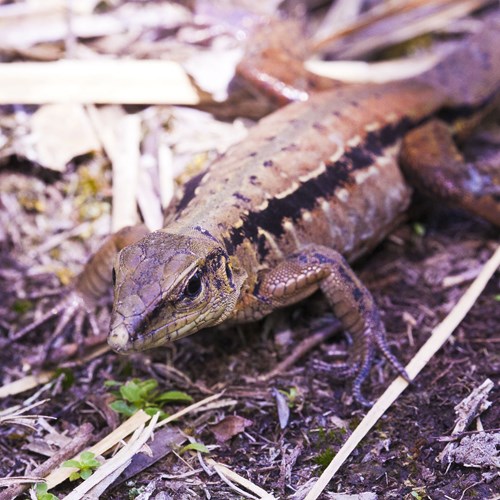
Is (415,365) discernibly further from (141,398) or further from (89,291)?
(89,291)

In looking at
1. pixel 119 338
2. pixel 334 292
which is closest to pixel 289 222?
pixel 334 292

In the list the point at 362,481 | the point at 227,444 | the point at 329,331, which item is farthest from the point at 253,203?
the point at 362,481

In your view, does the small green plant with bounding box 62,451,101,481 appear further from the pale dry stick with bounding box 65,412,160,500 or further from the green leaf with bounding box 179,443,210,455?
the green leaf with bounding box 179,443,210,455

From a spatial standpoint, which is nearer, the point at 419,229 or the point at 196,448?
the point at 196,448

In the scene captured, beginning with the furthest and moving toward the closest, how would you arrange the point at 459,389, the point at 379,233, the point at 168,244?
1. the point at 379,233
2. the point at 459,389
3. the point at 168,244

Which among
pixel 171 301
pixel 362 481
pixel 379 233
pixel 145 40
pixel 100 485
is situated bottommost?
pixel 362 481

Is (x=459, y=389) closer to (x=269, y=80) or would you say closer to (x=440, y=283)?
(x=440, y=283)

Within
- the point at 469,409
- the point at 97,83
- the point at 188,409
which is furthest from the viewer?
the point at 97,83
